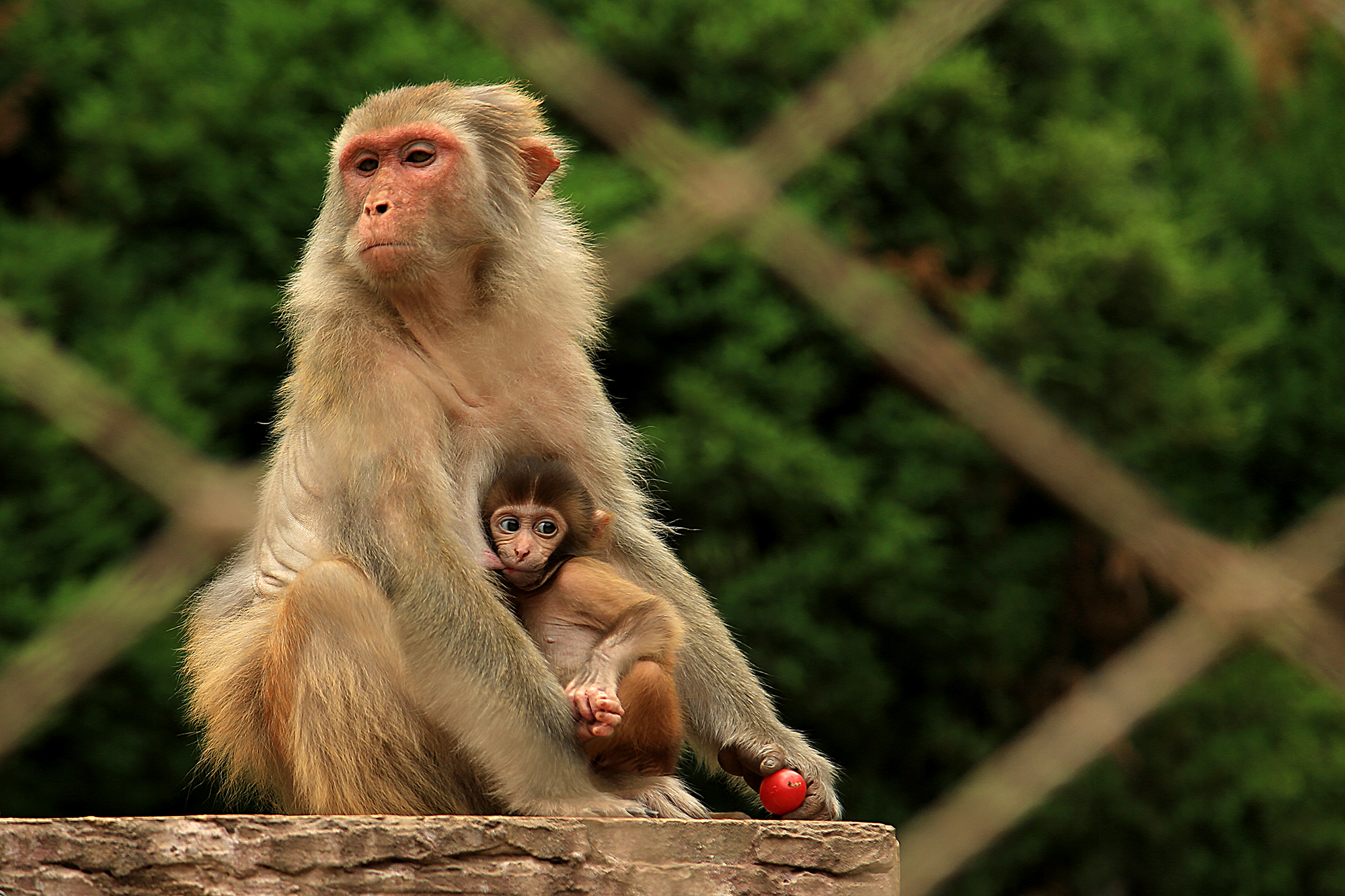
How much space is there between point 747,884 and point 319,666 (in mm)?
1013

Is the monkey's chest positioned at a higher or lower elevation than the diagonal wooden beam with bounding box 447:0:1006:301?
lower

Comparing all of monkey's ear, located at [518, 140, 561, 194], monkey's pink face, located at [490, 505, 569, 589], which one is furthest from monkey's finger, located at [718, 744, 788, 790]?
monkey's ear, located at [518, 140, 561, 194]

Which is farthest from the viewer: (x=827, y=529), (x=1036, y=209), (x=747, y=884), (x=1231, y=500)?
(x=1231, y=500)


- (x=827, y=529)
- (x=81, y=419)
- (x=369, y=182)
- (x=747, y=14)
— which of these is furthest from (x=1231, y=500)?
(x=81, y=419)

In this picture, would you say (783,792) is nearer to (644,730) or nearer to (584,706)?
(644,730)

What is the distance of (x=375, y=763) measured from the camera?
9.97ft

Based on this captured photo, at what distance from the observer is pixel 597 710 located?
121 inches

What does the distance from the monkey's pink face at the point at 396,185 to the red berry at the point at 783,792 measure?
1536mm

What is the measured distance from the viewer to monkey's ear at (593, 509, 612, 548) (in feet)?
11.4

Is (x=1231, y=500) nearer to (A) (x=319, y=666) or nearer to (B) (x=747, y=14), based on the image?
(B) (x=747, y=14)

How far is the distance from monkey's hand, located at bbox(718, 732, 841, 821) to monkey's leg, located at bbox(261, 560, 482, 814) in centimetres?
89

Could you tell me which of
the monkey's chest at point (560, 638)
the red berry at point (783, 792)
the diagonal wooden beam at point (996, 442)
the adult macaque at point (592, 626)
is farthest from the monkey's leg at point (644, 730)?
the diagonal wooden beam at point (996, 442)

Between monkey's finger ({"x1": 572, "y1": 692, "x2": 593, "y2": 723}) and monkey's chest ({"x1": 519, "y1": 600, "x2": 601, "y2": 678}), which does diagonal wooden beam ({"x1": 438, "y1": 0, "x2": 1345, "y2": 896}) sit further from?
monkey's chest ({"x1": 519, "y1": 600, "x2": 601, "y2": 678})

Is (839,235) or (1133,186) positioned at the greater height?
(1133,186)
